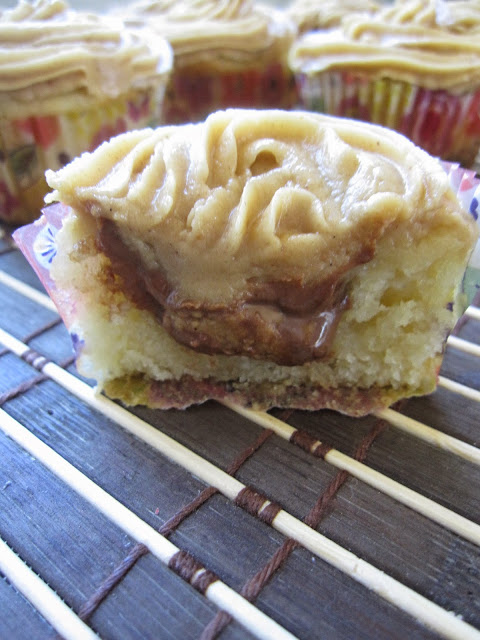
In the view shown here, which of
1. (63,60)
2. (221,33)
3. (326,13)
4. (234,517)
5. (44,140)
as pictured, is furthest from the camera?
(326,13)

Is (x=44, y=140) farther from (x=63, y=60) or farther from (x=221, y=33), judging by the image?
(x=221, y=33)

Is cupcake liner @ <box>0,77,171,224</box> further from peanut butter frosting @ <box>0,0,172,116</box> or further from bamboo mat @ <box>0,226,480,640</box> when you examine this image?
bamboo mat @ <box>0,226,480,640</box>

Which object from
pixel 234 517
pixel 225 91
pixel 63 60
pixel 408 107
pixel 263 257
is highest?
pixel 63 60

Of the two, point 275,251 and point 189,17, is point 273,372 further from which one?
point 189,17

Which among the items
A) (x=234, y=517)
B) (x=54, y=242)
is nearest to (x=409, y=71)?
(x=54, y=242)

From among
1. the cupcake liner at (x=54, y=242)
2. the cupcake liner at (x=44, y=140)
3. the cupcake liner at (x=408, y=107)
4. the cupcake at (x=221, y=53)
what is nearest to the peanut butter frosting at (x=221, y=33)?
the cupcake at (x=221, y=53)

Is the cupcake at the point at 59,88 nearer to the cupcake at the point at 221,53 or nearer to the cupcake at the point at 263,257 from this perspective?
the cupcake at the point at 221,53

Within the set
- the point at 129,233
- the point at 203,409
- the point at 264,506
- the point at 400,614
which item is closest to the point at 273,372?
the point at 203,409
